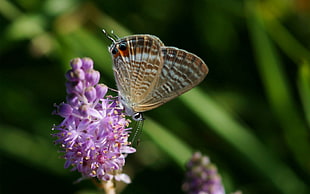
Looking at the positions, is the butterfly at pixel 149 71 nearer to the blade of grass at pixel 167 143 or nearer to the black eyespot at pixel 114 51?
the black eyespot at pixel 114 51

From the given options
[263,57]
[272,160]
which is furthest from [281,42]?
[272,160]

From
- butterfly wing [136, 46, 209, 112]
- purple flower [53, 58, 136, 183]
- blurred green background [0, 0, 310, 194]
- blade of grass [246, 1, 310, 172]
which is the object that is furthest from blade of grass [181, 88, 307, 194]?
purple flower [53, 58, 136, 183]

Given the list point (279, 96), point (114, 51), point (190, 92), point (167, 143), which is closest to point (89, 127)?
point (114, 51)

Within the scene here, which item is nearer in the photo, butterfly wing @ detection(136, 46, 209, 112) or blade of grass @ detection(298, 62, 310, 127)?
butterfly wing @ detection(136, 46, 209, 112)

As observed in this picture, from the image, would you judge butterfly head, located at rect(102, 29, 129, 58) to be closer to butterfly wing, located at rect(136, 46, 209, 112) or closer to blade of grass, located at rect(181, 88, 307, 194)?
butterfly wing, located at rect(136, 46, 209, 112)

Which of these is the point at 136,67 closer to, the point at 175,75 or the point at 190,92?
the point at 175,75

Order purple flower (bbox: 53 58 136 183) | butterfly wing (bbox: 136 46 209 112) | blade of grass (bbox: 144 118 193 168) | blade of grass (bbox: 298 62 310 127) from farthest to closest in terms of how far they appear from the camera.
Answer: blade of grass (bbox: 144 118 193 168) → blade of grass (bbox: 298 62 310 127) → butterfly wing (bbox: 136 46 209 112) → purple flower (bbox: 53 58 136 183)

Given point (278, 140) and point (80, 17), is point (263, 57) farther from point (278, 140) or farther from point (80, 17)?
point (80, 17)
